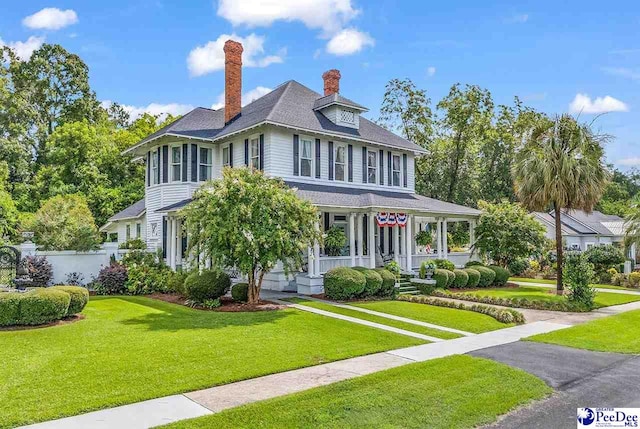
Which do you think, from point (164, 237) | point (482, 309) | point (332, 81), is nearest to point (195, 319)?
point (482, 309)

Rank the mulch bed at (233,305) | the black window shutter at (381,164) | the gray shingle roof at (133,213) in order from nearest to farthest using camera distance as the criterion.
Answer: the mulch bed at (233,305), the black window shutter at (381,164), the gray shingle roof at (133,213)

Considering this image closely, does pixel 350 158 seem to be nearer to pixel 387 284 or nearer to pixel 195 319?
pixel 387 284

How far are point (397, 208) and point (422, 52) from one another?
6.60 m

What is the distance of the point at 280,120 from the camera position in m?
21.0

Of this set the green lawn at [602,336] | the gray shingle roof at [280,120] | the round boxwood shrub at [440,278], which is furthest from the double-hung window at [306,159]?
the green lawn at [602,336]

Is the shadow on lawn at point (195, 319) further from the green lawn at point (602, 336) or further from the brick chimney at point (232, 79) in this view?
the brick chimney at point (232, 79)

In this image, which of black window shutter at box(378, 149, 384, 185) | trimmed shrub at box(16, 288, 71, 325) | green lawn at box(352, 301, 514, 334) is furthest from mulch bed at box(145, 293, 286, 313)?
black window shutter at box(378, 149, 384, 185)

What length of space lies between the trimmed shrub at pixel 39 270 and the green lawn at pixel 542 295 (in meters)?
17.7

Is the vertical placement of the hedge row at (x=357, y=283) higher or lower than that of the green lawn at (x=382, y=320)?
higher

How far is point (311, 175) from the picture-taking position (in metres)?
22.7

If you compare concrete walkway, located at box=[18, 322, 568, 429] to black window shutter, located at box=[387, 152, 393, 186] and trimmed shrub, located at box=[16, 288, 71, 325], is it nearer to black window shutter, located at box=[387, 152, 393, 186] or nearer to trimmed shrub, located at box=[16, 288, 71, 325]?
trimmed shrub, located at box=[16, 288, 71, 325]

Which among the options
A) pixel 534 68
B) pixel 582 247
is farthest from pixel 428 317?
pixel 582 247

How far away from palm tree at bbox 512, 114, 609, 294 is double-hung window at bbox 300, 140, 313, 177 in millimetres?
9865

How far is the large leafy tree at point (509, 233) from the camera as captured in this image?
2475 cm
